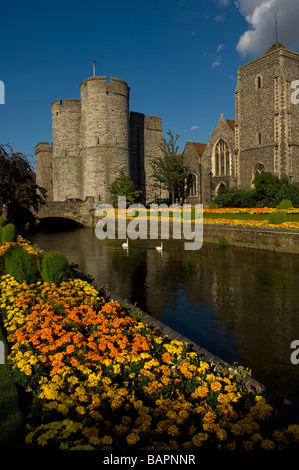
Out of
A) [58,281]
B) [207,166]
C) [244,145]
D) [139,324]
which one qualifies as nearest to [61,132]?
[207,166]

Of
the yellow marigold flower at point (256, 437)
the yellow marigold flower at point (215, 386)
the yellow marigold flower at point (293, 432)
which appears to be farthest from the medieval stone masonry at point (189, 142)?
the yellow marigold flower at point (256, 437)

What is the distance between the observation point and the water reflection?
5.82 metres

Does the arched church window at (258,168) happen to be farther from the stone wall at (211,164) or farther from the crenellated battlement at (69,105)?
the crenellated battlement at (69,105)

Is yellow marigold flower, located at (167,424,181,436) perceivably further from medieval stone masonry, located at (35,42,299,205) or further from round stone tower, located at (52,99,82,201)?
round stone tower, located at (52,99,82,201)

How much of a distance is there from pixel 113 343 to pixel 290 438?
2523 mm

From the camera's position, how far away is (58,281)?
305 inches

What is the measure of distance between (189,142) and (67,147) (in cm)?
1587

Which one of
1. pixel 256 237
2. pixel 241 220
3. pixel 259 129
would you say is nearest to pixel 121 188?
pixel 259 129

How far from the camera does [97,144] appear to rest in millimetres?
41031

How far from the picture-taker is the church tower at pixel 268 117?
102ft

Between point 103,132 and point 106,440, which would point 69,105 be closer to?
point 103,132

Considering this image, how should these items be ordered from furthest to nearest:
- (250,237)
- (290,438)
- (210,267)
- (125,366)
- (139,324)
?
(250,237) → (210,267) → (139,324) → (125,366) → (290,438)

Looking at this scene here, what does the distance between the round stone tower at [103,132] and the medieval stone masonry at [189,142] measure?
11cm

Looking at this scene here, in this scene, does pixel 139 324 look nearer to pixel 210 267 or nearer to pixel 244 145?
pixel 210 267
